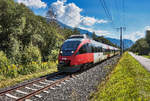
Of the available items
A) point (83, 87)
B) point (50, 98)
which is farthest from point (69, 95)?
point (83, 87)

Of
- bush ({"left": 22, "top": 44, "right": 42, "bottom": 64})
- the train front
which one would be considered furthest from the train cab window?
bush ({"left": 22, "top": 44, "right": 42, "bottom": 64})

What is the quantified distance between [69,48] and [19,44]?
13.8 m

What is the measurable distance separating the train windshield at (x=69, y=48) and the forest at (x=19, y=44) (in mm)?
4341

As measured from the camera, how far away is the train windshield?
1143 cm

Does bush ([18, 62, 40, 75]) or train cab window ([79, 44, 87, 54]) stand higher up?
train cab window ([79, 44, 87, 54])

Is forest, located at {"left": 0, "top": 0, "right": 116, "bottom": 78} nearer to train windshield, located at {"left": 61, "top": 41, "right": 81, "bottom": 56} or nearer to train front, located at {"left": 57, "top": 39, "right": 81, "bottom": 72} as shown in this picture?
train front, located at {"left": 57, "top": 39, "right": 81, "bottom": 72}

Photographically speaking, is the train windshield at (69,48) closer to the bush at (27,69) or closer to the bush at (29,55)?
the bush at (27,69)

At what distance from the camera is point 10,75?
36.8 feet

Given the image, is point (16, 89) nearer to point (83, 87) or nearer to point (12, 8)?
point (83, 87)

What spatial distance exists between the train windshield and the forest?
4341mm

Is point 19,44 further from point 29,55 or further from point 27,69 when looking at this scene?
point 27,69

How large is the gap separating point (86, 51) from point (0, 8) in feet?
52.5

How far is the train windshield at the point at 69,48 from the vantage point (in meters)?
11.4

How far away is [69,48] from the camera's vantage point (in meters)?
11.8
